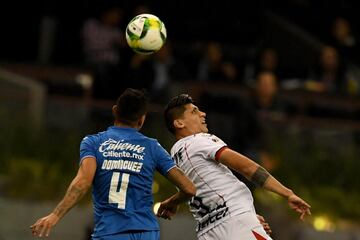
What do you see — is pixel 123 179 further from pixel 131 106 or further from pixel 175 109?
pixel 175 109

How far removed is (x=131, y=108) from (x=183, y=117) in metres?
0.70

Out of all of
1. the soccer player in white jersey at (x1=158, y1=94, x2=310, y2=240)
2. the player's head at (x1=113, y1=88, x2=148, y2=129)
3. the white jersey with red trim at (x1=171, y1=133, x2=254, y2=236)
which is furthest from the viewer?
the white jersey with red trim at (x1=171, y1=133, x2=254, y2=236)

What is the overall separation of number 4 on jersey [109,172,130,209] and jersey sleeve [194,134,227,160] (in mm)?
801

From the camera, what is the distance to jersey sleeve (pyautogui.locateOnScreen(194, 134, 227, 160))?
33.3 feet

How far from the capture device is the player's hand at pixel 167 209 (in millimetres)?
10461

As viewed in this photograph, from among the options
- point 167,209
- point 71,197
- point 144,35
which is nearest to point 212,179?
point 167,209

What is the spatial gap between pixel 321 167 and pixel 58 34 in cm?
542

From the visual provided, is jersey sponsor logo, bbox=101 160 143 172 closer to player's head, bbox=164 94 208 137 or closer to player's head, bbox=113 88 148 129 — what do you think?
player's head, bbox=113 88 148 129

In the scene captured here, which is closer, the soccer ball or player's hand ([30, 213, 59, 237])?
player's hand ([30, 213, 59, 237])

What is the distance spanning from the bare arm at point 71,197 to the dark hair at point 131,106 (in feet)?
1.58

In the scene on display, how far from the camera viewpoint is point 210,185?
10.3 meters

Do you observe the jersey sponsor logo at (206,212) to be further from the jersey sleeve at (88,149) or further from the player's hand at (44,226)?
the player's hand at (44,226)

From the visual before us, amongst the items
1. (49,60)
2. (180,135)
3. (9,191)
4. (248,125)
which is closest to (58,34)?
(49,60)

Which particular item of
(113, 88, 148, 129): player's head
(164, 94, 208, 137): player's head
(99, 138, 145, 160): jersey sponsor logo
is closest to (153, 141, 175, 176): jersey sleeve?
(99, 138, 145, 160): jersey sponsor logo
